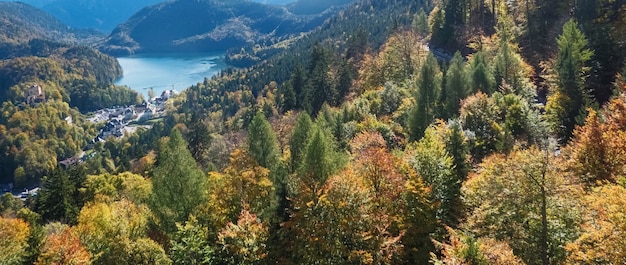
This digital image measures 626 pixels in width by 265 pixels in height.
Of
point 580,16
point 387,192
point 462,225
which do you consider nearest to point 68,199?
point 387,192

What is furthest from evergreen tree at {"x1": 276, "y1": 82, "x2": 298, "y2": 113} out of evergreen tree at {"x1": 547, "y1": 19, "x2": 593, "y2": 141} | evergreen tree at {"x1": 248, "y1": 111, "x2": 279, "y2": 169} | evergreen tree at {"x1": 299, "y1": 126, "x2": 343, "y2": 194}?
evergreen tree at {"x1": 299, "y1": 126, "x2": 343, "y2": 194}

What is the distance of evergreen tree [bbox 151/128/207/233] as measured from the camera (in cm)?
4606

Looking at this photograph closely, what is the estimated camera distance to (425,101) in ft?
214

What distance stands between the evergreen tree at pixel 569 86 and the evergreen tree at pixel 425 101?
15.8 metres

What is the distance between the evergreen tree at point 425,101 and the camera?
2505 inches

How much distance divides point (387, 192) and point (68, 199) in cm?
5308

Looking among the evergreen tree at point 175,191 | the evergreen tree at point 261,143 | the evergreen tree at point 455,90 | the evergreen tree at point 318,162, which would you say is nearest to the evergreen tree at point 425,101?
the evergreen tree at point 455,90

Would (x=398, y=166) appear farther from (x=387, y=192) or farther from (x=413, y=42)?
(x=413, y=42)

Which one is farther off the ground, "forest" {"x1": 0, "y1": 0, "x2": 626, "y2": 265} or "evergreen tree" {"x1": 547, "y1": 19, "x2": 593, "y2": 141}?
"evergreen tree" {"x1": 547, "y1": 19, "x2": 593, "y2": 141}

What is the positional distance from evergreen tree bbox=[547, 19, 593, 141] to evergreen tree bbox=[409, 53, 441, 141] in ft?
52.0

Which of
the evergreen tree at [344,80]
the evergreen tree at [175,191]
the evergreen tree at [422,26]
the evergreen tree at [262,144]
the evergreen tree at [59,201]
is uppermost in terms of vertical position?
the evergreen tree at [422,26]

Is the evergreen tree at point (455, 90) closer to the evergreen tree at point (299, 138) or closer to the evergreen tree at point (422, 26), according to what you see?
the evergreen tree at point (299, 138)

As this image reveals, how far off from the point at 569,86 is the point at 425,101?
18.6 meters

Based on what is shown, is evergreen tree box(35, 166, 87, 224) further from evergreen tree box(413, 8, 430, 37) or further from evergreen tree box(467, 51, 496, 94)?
evergreen tree box(413, 8, 430, 37)
